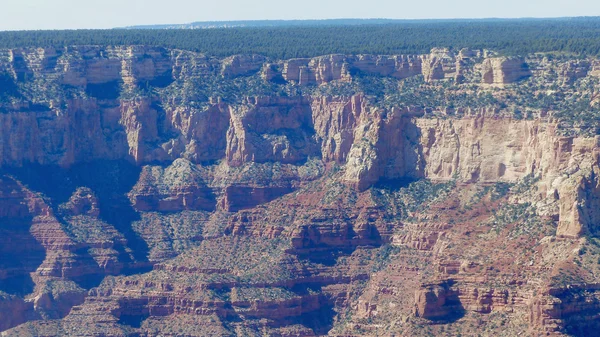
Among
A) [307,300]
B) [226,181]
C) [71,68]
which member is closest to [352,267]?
[307,300]

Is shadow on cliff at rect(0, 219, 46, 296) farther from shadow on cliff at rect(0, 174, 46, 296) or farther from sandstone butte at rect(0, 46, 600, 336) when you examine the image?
sandstone butte at rect(0, 46, 600, 336)

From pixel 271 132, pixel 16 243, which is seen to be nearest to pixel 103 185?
pixel 16 243

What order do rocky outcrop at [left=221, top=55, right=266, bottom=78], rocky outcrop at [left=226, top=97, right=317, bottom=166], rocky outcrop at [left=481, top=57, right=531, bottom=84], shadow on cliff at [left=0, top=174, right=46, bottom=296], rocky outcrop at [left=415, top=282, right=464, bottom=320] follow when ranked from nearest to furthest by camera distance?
1. rocky outcrop at [left=415, top=282, right=464, bottom=320]
2. rocky outcrop at [left=481, top=57, right=531, bottom=84]
3. shadow on cliff at [left=0, top=174, right=46, bottom=296]
4. rocky outcrop at [left=226, top=97, right=317, bottom=166]
5. rocky outcrop at [left=221, top=55, right=266, bottom=78]

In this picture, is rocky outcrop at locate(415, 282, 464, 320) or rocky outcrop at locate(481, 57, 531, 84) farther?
rocky outcrop at locate(481, 57, 531, 84)

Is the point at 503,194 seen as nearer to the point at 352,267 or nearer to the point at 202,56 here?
the point at 352,267

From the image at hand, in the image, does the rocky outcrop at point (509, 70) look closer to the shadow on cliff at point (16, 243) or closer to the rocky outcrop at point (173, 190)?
the rocky outcrop at point (173, 190)

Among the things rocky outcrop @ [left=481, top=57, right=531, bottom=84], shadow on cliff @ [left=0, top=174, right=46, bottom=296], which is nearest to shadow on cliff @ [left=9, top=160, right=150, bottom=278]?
shadow on cliff @ [left=0, top=174, right=46, bottom=296]

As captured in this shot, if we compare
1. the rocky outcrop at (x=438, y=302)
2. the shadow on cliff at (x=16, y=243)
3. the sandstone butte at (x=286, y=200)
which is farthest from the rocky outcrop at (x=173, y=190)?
the rocky outcrop at (x=438, y=302)
